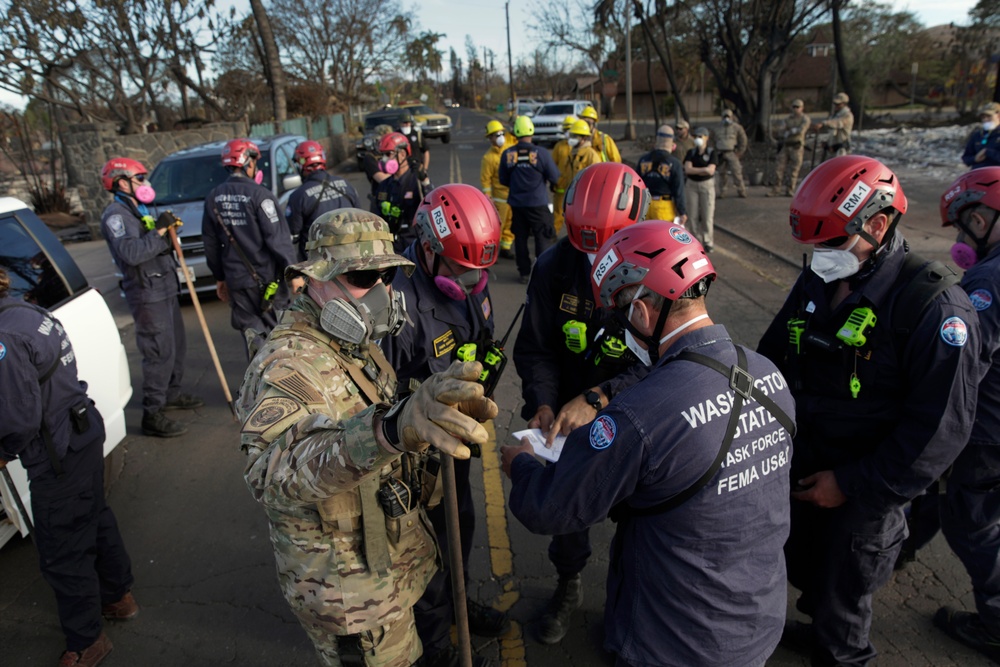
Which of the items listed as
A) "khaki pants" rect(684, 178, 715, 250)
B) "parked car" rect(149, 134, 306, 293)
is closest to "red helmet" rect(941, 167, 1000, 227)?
"khaki pants" rect(684, 178, 715, 250)

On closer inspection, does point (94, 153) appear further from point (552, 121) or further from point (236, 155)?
point (552, 121)

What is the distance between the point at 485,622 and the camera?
10.8 feet

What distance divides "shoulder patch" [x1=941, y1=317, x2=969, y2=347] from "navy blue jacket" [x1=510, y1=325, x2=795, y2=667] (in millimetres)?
826

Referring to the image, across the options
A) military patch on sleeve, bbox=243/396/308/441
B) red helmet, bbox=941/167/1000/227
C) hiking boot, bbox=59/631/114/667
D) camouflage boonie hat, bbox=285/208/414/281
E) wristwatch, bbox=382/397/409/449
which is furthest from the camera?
hiking boot, bbox=59/631/114/667

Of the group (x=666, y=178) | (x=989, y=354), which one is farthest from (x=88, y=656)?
(x=666, y=178)

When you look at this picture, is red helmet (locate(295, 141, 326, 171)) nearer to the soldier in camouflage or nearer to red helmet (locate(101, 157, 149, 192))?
red helmet (locate(101, 157, 149, 192))

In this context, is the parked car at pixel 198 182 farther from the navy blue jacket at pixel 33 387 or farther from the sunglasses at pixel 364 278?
the sunglasses at pixel 364 278

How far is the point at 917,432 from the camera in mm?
2365

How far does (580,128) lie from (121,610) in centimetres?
817

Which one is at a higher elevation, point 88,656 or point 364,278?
point 364,278

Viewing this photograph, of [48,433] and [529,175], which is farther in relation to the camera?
[529,175]

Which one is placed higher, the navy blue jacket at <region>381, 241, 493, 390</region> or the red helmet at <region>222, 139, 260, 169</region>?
the red helmet at <region>222, 139, 260, 169</region>

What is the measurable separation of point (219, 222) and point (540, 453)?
4571 millimetres

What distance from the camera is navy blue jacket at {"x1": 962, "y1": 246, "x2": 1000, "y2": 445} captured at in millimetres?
2742
